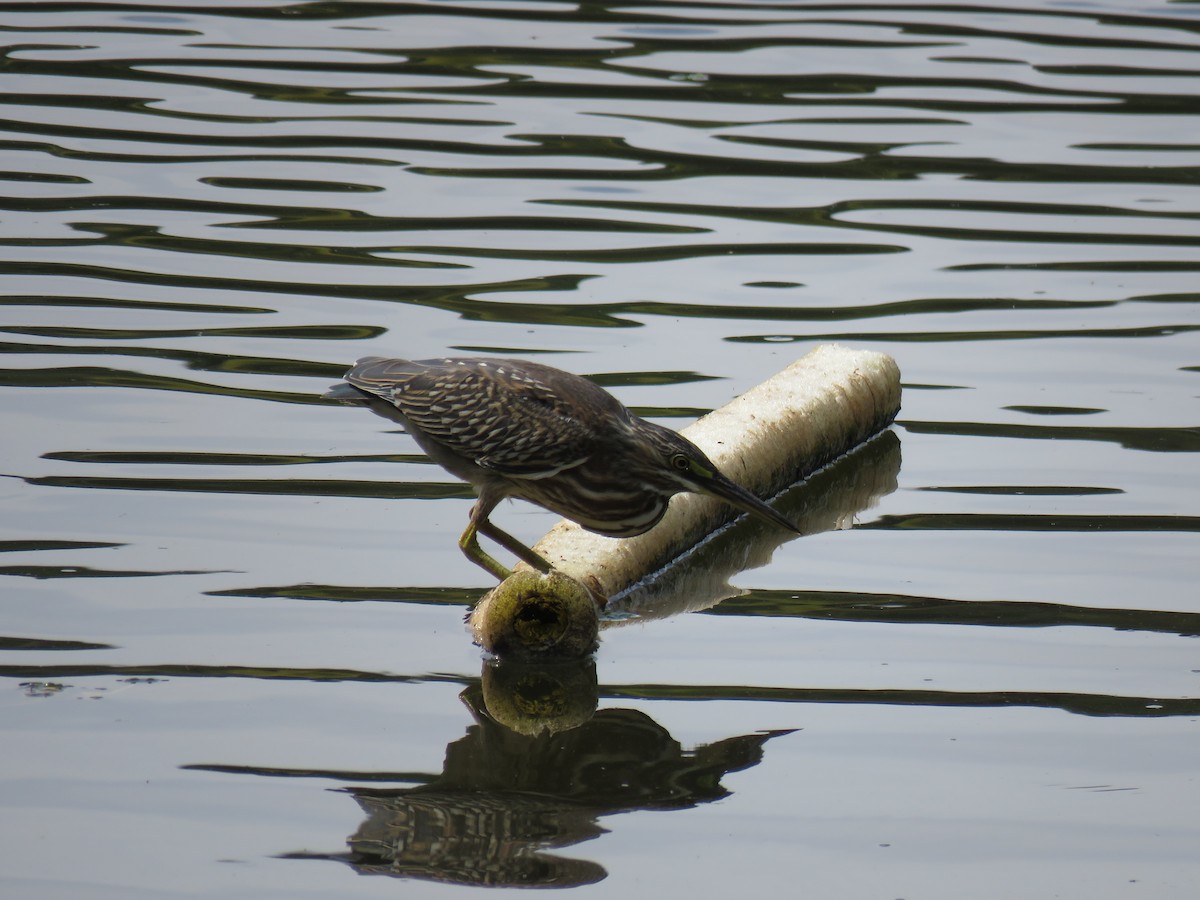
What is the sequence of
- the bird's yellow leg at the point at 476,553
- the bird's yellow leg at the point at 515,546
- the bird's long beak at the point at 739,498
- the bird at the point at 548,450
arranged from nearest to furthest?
1. the bird's yellow leg at the point at 515,546
2. the bird at the point at 548,450
3. the bird's long beak at the point at 739,498
4. the bird's yellow leg at the point at 476,553

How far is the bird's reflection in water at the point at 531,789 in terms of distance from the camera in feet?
18.6

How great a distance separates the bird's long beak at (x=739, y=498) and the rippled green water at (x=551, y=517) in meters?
0.42

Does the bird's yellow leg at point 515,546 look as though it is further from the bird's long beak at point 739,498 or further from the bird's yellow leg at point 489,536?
the bird's long beak at point 739,498

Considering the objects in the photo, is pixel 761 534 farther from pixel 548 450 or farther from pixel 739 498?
pixel 548 450

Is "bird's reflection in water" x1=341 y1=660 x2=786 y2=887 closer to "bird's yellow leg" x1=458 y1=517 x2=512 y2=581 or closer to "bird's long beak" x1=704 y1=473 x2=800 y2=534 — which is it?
"bird's yellow leg" x1=458 y1=517 x2=512 y2=581

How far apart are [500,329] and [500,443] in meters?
3.90

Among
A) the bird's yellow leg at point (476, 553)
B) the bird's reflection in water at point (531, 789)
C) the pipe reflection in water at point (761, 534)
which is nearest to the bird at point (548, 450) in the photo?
the bird's yellow leg at point (476, 553)

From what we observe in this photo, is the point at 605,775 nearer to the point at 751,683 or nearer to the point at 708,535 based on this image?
the point at 751,683

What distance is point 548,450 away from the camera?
778cm

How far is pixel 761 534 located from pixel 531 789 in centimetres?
312

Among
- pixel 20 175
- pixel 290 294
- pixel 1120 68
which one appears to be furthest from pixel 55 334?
pixel 1120 68

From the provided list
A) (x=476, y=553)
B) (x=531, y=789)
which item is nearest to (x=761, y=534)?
(x=476, y=553)

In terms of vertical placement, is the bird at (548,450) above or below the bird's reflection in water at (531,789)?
above

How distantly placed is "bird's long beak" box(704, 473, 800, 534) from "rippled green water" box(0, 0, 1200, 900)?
0.42 metres
